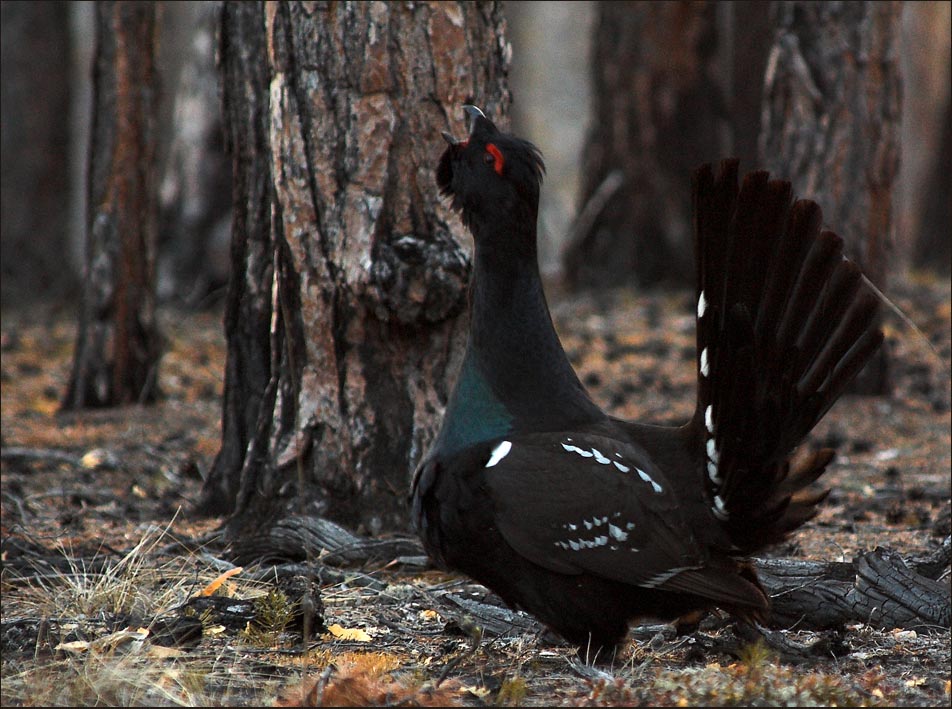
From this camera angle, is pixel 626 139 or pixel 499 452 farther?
pixel 626 139

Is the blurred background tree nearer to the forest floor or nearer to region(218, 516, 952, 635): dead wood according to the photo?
the forest floor

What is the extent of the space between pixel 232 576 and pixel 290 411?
906mm

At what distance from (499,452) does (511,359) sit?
0.38 metres

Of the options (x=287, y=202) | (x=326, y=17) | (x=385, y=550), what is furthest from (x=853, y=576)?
(x=326, y=17)

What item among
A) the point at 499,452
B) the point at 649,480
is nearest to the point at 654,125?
the point at 649,480

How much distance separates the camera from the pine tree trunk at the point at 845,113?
8.49 meters

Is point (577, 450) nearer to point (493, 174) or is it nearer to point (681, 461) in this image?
point (681, 461)

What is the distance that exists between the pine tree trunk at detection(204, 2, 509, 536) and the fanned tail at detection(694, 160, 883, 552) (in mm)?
1501

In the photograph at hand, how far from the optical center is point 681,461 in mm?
4312

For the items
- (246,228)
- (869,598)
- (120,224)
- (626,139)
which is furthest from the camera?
(626,139)

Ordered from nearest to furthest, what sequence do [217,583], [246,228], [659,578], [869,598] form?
1. [659,578]
2. [869,598]
3. [217,583]
4. [246,228]

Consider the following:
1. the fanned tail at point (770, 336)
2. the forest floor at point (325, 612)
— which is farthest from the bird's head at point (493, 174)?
the forest floor at point (325, 612)

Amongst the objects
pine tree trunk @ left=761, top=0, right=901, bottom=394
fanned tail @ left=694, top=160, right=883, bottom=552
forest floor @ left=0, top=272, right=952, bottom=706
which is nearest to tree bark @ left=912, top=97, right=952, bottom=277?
forest floor @ left=0, top=272, right=952, bottom=706

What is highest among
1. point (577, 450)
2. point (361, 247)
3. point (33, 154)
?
point (33, 154)
